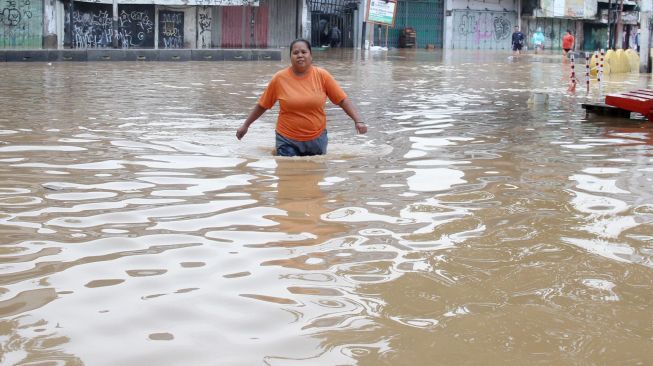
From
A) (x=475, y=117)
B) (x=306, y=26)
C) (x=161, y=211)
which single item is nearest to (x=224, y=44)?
(x=306, y=26)

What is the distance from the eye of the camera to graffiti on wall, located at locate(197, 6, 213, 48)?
3981cm

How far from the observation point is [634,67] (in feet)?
88.3

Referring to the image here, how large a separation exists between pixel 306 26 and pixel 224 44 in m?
5.49

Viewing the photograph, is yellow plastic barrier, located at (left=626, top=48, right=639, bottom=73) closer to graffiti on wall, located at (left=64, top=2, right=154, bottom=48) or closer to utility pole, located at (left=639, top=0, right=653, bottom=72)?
utility pole, located at (left=639, top=0, right=653, bottom=72)

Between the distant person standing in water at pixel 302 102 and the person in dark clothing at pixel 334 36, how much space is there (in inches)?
1670

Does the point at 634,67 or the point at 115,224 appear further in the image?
the point at 634,67

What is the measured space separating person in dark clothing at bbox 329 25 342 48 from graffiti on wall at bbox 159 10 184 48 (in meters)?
12.8

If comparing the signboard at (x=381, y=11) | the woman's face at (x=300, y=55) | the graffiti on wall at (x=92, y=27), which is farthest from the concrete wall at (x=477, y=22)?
the woman's face at (x=300, y=55)

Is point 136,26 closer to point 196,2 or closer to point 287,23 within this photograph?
point 196,2

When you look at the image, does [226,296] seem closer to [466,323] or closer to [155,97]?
[466,323]

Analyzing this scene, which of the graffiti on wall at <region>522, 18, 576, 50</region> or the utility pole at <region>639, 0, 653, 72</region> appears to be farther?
the graffiti on wall at <region>522, 18, 576, 50</region>

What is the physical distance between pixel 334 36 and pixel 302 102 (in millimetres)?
42706

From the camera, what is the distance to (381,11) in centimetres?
4697

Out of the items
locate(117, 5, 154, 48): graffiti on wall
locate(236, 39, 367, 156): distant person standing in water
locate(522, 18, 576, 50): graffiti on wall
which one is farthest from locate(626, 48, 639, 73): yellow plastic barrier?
locate(522, 18, 576, 50): graffiti on wall
